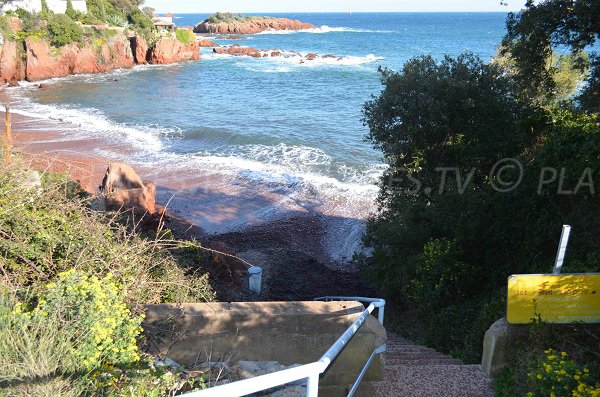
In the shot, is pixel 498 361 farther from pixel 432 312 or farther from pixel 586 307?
pixel 432 312

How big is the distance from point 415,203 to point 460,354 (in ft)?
14.6

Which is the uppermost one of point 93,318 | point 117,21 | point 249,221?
point 117,21

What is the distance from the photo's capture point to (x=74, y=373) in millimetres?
3178

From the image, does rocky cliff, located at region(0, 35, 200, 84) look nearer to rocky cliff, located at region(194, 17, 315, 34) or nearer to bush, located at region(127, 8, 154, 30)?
bush, located at region(127, 8, 154, 30)

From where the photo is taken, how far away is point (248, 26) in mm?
105188

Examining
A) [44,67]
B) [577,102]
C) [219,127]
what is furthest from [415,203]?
[44,67]

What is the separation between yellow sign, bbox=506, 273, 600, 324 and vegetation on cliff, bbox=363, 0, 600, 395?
0.17 metres

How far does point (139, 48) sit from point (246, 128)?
30.5 m

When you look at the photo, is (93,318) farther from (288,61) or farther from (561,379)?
(288,61)

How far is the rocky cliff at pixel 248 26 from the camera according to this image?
336 ft

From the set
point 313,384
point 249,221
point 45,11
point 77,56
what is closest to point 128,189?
point 249,221

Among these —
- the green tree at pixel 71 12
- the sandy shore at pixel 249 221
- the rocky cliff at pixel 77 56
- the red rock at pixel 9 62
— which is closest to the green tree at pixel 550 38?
the sandy shore at pixel 249 221

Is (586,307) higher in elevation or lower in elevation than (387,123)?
lower

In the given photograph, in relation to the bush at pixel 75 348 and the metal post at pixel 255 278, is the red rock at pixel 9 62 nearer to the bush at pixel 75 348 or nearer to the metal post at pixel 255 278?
the metal post at pixel 255 278
